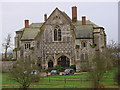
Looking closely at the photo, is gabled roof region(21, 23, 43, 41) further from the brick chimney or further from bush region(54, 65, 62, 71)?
bush region(54, 65, 62, 71)

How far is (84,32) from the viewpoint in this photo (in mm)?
62188

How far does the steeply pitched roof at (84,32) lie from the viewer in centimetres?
6153

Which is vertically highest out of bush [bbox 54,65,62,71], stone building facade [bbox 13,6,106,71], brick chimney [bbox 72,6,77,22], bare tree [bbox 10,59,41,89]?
brick chimney [bbox 72,6,77,22]

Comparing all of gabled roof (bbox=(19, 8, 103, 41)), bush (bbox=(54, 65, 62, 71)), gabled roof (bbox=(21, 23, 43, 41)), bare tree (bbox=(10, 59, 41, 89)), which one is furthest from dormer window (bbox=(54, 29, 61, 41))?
bare tree (bbox=(10, 59, 41, 89))

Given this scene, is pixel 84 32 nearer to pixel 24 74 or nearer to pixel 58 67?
pixel 58 67

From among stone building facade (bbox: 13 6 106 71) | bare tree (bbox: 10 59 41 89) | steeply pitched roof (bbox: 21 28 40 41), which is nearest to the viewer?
bare tree (bbox: 10 59 41 89)

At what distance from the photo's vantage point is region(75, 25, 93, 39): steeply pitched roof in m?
61.5

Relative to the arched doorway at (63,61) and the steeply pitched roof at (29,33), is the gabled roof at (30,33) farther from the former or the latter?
the arched doorway at (63,61)

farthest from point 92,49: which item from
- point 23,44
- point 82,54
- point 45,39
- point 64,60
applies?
point 23,44

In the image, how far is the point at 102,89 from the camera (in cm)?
3045

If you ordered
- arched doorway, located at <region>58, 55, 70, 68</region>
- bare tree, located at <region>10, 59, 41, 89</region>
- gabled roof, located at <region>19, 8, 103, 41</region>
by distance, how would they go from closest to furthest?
bare tree, located at <region>10, 59, 41, 89</region>, gabled roof, located at <region>19, 8, 103, 41</region>, arched doorway, located at <region>58, 55, 70, 68</region>

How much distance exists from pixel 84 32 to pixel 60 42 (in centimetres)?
556

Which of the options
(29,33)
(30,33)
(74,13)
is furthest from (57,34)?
(74,13)

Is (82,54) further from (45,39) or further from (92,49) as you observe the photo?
(45,39)
